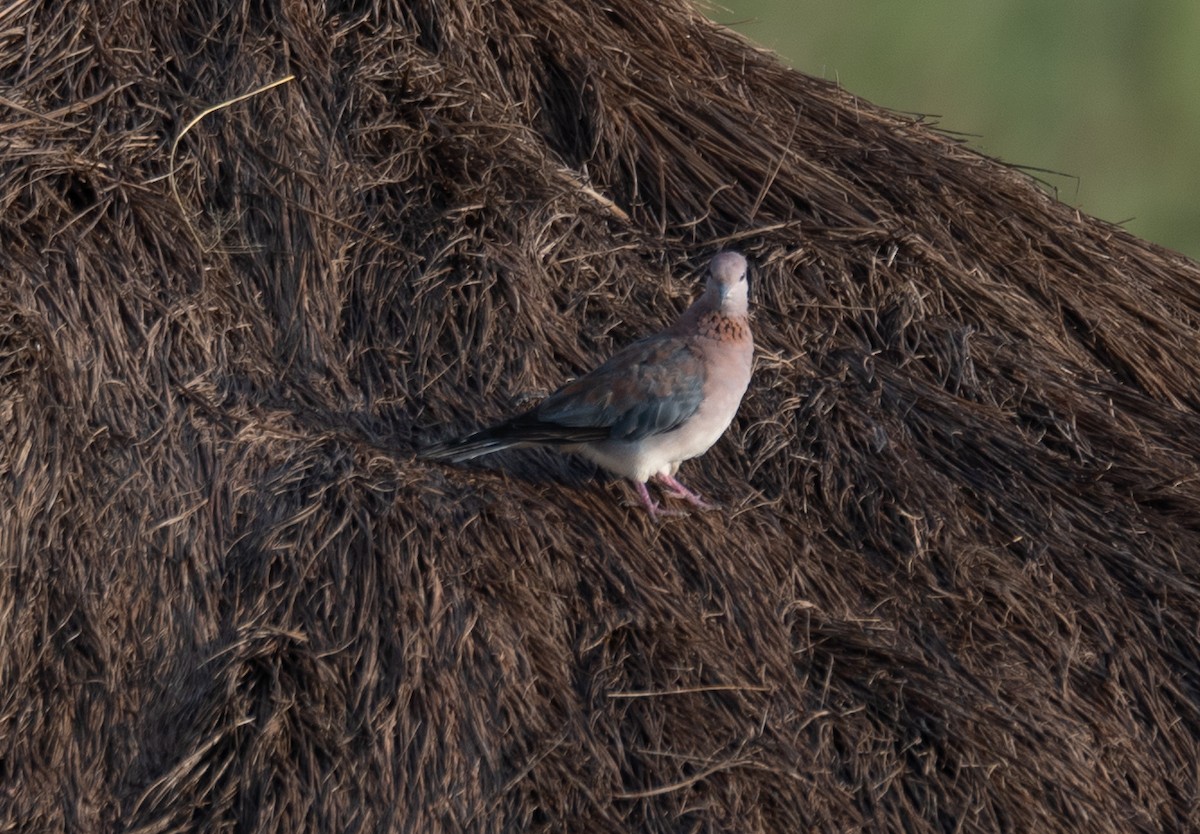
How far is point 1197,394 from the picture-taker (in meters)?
4.91

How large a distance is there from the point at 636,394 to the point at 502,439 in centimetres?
45

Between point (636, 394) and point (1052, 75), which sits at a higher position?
point (636, 394)

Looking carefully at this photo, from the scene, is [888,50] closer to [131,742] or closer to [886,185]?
[886,185]

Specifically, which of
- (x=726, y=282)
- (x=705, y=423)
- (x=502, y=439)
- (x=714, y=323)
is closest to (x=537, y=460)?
(x=502, y=439)

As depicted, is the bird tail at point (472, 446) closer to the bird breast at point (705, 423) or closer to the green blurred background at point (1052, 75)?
the bird breast at point (705, 423)

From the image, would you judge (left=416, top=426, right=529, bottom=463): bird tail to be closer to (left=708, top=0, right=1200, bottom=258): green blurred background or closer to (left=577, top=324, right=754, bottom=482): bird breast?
(left=577, top=324, right=754, bottom=482): bird breast

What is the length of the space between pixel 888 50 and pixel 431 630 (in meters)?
8.90

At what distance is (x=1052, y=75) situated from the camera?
37.8 feet

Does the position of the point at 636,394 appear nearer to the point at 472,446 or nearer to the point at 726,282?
the point at 726,282

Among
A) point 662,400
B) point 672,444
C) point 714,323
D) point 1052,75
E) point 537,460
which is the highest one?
point 714,323

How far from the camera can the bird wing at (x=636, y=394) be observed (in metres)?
4.14

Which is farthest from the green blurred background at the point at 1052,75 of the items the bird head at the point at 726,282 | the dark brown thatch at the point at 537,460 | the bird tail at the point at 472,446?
the bird tail at the point at 472,446

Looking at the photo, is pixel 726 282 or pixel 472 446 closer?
pixel 472 446

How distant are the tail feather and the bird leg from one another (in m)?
0.31
